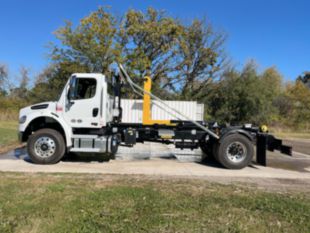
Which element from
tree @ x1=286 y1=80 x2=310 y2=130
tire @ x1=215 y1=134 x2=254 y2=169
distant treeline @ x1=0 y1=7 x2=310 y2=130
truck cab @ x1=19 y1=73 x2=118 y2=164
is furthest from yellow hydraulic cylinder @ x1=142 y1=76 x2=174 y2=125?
tree @ x1=286 y1=80 x2=310 y2=130

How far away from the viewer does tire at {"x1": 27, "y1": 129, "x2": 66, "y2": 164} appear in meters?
8.64

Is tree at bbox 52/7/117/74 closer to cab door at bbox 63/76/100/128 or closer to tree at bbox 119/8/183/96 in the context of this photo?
tree at bbox 119/8/183/96

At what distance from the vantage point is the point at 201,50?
119 ft

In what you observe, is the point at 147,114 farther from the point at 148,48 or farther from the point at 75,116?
the point at 148,48

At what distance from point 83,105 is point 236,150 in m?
4.74

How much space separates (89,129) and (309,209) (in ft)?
20.9

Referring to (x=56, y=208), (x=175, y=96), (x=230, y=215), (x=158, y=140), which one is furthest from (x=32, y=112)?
(x=175, y=96)

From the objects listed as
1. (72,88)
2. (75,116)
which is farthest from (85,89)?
(75,116)

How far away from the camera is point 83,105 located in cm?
903

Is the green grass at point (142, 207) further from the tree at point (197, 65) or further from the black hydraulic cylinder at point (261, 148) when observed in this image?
the tree at point (197, 65)

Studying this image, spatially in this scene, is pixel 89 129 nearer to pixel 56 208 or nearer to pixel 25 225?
pixel 56 208

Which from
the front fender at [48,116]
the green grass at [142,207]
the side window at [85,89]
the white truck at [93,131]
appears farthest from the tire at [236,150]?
the front fender at [48,116]

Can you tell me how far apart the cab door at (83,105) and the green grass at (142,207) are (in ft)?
9.12

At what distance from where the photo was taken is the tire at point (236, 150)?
894 centimetres
